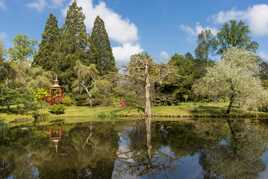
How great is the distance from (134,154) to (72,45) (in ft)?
121

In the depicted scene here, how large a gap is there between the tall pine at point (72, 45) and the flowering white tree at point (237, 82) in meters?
22.8

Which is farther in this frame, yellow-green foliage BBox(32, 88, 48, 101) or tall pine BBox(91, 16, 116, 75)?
tall pine BBox(91, 16, 116, 75)

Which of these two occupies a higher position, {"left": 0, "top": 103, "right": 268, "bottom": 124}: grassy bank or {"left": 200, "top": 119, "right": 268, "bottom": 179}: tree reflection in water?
{"left": 0, "top": 103, "right": 268, "bottom": 124}: grassy bank

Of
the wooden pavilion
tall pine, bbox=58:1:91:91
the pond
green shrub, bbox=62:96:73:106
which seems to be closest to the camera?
the pond

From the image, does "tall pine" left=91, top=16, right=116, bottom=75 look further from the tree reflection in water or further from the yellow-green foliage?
the tree reflection in water

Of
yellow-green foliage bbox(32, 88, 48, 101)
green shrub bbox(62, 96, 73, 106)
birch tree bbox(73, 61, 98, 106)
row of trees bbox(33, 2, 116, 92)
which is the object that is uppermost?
row of trees bbox(33, 2, 116, 92)

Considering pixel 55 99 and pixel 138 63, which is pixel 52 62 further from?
pixel 138 63

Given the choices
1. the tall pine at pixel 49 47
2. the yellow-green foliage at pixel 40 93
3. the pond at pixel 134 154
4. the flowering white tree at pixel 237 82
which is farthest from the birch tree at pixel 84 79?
the pond at pixel 134 154

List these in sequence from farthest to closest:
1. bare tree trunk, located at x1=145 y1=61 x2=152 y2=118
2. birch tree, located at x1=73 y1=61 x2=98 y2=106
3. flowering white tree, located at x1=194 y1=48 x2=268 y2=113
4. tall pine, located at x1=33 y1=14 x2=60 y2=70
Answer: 1. tall pine, located at x1=33 y1=14 x2=60 y2=70
2. birch tree, located at x1=73 y1=61 x2=98 y2=106
3. bare tree trunk, located at x1=145 y1=61 x2=152 y2=118
4. flowering white tree, located at x1=194 y1=48 x2=268 y2=113

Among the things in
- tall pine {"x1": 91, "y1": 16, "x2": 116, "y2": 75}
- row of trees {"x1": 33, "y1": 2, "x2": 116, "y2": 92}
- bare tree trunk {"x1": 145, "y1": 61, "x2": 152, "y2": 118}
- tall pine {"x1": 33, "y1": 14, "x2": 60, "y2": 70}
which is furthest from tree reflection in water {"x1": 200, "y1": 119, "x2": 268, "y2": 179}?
tall pine {"x1": 33, "y1": 14, "x2": 60, "y2": 70}

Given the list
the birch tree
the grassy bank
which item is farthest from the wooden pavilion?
the grassy bank

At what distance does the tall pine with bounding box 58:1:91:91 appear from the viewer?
46.0 meters

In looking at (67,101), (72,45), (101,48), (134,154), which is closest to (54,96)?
(67,101)

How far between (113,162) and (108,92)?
28.4 m
